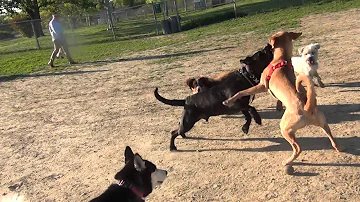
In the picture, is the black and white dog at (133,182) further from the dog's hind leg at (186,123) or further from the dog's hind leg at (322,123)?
the dog's hind leg at (322,123)

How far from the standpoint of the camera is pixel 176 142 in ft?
18.2

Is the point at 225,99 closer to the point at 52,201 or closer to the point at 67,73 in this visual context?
the point at 52,201

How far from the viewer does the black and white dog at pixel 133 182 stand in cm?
333

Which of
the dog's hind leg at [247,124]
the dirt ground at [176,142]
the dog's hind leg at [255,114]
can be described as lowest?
the dirt ground at [176,142]

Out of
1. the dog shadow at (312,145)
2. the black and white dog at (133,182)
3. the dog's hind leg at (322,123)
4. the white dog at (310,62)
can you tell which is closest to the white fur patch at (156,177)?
the black and white dog at (133,182)

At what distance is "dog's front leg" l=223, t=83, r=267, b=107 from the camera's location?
4.80 m

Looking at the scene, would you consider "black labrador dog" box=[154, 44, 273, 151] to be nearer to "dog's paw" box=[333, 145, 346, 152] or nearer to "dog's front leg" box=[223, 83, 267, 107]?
"dog's front leg" box=[223, 83, 267, 107]

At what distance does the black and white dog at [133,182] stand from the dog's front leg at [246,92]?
173 centimetres

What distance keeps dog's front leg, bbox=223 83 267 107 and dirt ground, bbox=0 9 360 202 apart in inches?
24.8

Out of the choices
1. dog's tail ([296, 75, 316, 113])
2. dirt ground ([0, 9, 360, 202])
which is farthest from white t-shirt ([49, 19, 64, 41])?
dog's tail ([296, 75, 316, 113])

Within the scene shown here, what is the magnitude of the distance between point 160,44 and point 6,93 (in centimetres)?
713

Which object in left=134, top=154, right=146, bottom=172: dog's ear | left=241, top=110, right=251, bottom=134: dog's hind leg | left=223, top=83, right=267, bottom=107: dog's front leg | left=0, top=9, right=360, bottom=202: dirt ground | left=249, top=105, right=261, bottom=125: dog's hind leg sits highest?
left=223, top=83, right=267, bottom=107: dog's front leg

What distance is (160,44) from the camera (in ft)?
52.8

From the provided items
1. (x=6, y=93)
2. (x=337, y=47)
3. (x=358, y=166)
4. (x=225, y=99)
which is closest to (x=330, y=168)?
(x=358, y=166)
